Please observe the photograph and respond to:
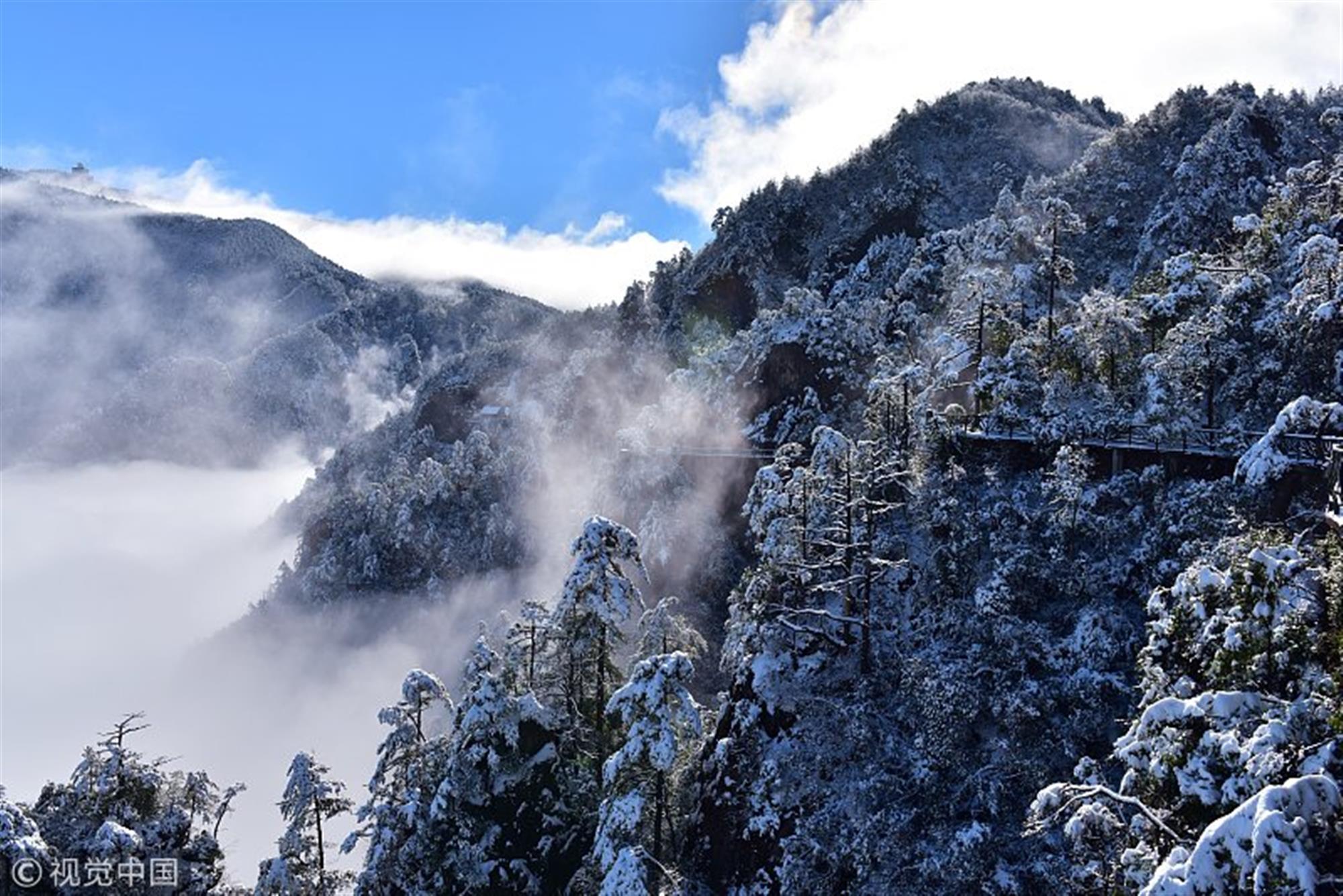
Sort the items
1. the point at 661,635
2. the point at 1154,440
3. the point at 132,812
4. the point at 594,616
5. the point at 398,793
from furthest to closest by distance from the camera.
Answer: the point at 661,635, the point at 398,793, the point at 1154,440, the point at 594,616, the point at 132,812

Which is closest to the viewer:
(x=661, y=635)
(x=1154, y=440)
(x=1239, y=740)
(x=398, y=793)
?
(x=1239, y=740)

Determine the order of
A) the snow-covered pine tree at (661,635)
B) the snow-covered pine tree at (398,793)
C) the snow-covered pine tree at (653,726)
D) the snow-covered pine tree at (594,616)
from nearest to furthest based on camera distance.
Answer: the snow-covered pine tree at (653,726) → the snow-covered pine tree at (398,793) → the snow-covered pine tree at (594,616) → the snow-covered pine tree at (661,635)

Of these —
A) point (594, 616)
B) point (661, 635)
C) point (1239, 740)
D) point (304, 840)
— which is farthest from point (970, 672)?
point (304, 840)

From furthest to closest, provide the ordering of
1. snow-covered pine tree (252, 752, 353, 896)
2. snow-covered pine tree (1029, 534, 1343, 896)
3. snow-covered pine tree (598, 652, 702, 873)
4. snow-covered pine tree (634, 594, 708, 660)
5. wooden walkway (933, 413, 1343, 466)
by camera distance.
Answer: snow-covered pine tree (634, 594, 708, 660), wooden walkway (933, 413, 1343, 466), snow-covered pine tree (252, 752, 353, 896), snow-covered pine tree (598, 652, 702, 873), snow-covered pine tree (1029, 534, 1343, 896)

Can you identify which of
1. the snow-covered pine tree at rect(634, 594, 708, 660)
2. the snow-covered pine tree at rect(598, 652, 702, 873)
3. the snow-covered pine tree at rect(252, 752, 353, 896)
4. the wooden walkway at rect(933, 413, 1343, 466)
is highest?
the wooden walkway at rect(933, 413, 1343, 466)

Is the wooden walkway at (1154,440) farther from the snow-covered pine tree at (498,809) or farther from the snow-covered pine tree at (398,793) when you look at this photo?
the snow-covered pine tree at (398,793)

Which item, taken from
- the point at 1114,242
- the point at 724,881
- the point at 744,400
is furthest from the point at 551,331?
the point at 724,881

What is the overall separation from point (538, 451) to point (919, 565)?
57511mm

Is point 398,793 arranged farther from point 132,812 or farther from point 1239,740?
point 1239,740

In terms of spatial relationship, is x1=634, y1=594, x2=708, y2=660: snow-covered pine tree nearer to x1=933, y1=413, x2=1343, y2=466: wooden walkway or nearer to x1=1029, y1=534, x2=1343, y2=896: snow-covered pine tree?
x1=933, y1=413, x2=1343, y2=466: wooden walkway

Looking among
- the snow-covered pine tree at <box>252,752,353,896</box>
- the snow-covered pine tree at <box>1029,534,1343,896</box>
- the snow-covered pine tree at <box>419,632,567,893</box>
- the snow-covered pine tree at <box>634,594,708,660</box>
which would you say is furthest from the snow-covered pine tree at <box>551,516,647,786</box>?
the snow-covered pine tree at <box>1029,534,1343,896</box>

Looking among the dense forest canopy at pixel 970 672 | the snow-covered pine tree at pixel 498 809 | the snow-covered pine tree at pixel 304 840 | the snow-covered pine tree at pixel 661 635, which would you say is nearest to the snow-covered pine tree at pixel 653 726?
the dense forest canopy at pixel 970 672

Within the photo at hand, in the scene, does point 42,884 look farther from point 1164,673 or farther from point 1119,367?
point 1119,367

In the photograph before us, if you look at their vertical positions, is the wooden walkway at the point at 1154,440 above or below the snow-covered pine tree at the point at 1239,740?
above
